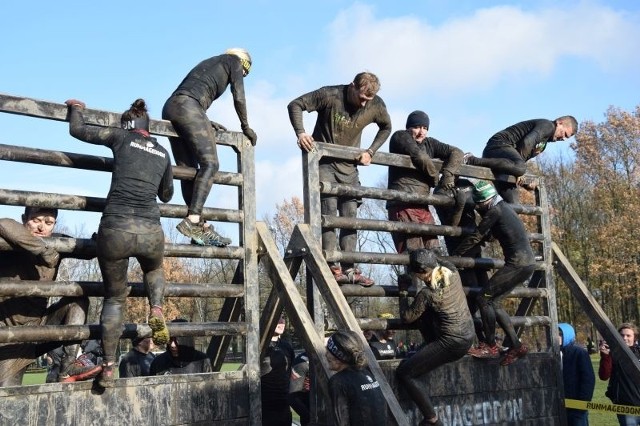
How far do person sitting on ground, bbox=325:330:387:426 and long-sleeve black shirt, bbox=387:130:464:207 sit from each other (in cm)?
293

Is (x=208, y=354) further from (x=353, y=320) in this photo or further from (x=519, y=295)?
(x=519, y=295)

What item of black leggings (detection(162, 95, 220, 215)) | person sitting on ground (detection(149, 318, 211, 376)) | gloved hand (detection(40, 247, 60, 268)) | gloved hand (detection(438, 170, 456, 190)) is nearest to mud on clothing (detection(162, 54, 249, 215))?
black leggings (detection(162, 95, 220, 215))

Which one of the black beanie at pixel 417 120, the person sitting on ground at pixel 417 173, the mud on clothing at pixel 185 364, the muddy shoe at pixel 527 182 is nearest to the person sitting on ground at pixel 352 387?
the mud on clothing at pixel 185 364

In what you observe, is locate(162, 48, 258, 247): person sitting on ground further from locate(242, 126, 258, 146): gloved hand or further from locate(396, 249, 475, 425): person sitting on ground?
locate(396, 249, 475, 425): person sitting on ground

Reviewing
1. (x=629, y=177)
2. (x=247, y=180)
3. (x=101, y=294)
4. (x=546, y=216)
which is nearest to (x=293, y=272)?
(x=247, y=180)

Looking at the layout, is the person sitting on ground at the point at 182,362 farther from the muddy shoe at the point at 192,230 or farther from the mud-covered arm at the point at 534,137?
the mud-covered arm at the point at 534,137

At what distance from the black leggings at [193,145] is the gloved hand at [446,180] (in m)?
2.88

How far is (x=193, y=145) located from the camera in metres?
6.58

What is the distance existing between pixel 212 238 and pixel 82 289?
4.01ft

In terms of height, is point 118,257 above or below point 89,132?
below

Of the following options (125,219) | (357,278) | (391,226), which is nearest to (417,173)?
(391,226)

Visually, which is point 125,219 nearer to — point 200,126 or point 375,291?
point 200,126

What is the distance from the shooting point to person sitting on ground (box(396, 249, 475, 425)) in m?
6.82

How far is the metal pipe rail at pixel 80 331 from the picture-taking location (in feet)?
17.6
